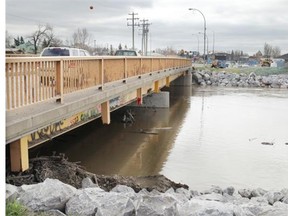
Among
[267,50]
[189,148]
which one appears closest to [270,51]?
[267,50]

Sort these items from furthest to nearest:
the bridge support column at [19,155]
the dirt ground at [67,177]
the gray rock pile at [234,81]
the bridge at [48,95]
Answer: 1. the gray rock pile at [234,81]
2. the dirt ground at [67,177]
3. the bridge support column at [19,155]
4. the bridge at [48,95]

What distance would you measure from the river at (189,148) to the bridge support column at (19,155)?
171 inches

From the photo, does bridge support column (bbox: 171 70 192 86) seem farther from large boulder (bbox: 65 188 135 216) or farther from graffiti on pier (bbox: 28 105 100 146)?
large boulder (bbox: 65 188 135 216)

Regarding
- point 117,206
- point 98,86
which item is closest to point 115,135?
point 98,86

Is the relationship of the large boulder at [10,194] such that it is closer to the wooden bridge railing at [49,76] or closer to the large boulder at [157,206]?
the wooden bridge railing at [49,76]

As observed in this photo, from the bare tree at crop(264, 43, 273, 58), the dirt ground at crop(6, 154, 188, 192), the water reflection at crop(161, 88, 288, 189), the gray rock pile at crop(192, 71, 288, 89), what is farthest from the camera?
the bare tree at crop(264, 43, 273, 58)

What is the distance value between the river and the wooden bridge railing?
9.72 feet

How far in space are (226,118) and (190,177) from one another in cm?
1196

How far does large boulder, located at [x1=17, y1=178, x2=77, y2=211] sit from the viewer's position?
5.09 metres

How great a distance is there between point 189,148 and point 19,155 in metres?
8.53

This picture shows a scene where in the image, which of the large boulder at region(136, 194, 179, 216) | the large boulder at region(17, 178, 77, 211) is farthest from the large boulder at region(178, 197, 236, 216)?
the large boulder at region(17, 178, 77, 211)

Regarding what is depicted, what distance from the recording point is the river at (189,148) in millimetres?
11180

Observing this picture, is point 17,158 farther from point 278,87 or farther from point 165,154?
point 278,87

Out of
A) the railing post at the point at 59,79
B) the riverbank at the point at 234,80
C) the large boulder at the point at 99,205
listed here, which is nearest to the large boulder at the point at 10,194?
the large boulder at the point at 99,205
